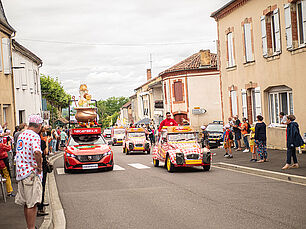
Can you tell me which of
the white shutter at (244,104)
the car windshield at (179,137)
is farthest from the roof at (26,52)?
the car windshield at (179,137)

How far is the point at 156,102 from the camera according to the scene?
64688mm

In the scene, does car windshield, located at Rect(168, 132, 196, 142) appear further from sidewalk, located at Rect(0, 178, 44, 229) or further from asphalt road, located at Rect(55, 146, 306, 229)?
sidewalk, located at Rect(0, 178, 44, 229)

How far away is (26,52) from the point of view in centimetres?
3488

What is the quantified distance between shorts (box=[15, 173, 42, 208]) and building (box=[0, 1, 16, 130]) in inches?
741

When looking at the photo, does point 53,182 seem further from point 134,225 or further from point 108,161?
point 134,225

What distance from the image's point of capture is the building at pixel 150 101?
64769 mm

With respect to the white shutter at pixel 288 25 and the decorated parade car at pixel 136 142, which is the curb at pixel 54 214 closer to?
the white shutter at pixel 288 25

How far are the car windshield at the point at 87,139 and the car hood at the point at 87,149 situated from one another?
0.49m

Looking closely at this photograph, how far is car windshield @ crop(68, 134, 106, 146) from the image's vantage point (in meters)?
20.2

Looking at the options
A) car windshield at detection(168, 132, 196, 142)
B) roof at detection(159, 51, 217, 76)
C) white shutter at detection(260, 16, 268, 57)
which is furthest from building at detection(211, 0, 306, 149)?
roof at detection(159, 51, 217, 76)

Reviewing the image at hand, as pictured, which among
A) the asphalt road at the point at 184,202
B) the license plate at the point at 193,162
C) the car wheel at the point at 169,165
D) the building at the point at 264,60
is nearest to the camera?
the asphalt road at the point at 184,202

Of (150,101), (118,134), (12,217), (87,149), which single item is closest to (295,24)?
(87,149)

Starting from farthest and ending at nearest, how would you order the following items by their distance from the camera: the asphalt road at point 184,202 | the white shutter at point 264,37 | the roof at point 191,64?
the roof at point 191,64, the white shutter at point 264,37, the asphalt road at point 184,202

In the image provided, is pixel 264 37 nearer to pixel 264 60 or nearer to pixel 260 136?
pixel 264 60
